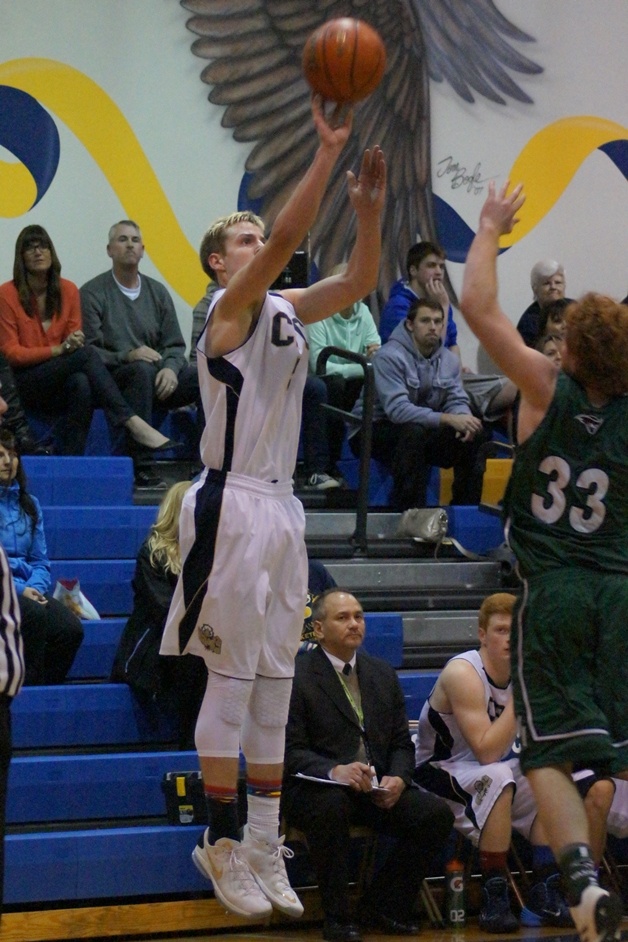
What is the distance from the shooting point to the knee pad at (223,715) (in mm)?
4359

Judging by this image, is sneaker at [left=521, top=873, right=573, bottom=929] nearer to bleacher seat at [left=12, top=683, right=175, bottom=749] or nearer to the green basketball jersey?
bleacher seat at [left=12, top=683, right=175, bottom=749]

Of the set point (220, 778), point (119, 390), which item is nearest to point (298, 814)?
point (220, 778)

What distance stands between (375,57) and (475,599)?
4.16m

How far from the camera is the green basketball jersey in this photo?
152 inches

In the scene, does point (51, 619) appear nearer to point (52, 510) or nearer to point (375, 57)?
point (52, 510)

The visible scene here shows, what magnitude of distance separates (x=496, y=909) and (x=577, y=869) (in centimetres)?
243

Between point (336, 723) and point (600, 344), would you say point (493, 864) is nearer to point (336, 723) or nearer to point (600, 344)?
point (336, 723)

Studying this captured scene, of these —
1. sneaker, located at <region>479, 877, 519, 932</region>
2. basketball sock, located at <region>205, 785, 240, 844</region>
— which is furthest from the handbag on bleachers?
basketball sock, located at <region>205, 785, 240, 844</region>

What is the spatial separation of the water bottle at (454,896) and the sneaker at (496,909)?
0.10 metres

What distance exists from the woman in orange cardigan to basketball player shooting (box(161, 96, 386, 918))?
11.7 feet

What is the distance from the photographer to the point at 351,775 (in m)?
5.89

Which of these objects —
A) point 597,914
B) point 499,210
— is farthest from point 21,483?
point 597,914

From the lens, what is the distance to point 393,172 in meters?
10.0
